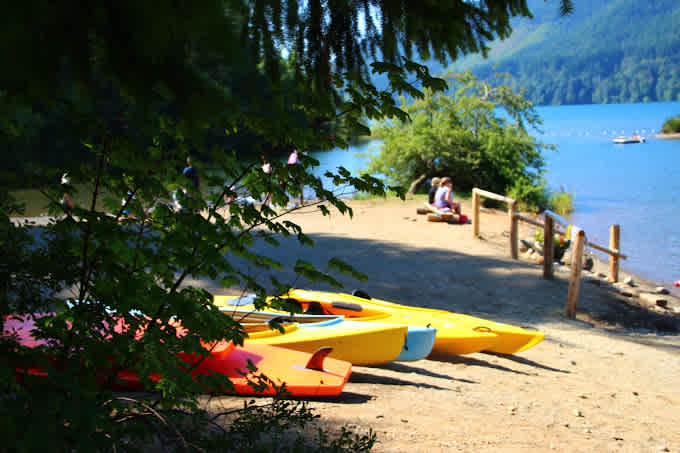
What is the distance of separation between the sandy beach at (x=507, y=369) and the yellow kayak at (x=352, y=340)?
20 centimetres

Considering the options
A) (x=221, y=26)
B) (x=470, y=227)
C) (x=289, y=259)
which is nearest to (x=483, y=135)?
(x=470, y=227)

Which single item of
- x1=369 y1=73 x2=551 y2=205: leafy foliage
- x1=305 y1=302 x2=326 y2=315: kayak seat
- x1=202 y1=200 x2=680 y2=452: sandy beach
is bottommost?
x1=202 y1=200 x2=680 y2=452: sandy beach

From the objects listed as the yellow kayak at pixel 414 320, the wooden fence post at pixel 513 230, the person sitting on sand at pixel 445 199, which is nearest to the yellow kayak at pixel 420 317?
the yellow kayak at pixel 414 320

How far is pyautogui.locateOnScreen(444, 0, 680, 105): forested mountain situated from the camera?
420ft

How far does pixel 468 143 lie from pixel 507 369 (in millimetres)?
14081

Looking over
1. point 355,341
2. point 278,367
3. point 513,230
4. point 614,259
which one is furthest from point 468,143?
point 278,367

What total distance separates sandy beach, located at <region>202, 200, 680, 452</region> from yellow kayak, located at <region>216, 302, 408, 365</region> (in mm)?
196

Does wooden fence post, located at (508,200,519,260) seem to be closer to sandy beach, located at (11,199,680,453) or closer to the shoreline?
sandy beach, located at (11,199,680,453)

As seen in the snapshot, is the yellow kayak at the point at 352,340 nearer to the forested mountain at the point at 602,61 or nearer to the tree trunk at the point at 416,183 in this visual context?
the tree trunk at the point at 416,183

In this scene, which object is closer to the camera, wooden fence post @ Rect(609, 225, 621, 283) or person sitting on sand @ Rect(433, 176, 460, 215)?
wooden fence post @ Rect(609, 225, 621, 283)

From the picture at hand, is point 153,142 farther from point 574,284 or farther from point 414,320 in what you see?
point 574,284

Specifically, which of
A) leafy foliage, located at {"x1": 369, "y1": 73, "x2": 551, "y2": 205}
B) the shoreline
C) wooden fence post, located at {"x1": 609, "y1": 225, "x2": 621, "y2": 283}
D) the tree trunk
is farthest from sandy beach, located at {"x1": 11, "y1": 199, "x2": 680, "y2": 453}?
the shoreline

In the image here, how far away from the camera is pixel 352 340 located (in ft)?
16.0

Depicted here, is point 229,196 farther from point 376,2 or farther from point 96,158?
point 376,2
